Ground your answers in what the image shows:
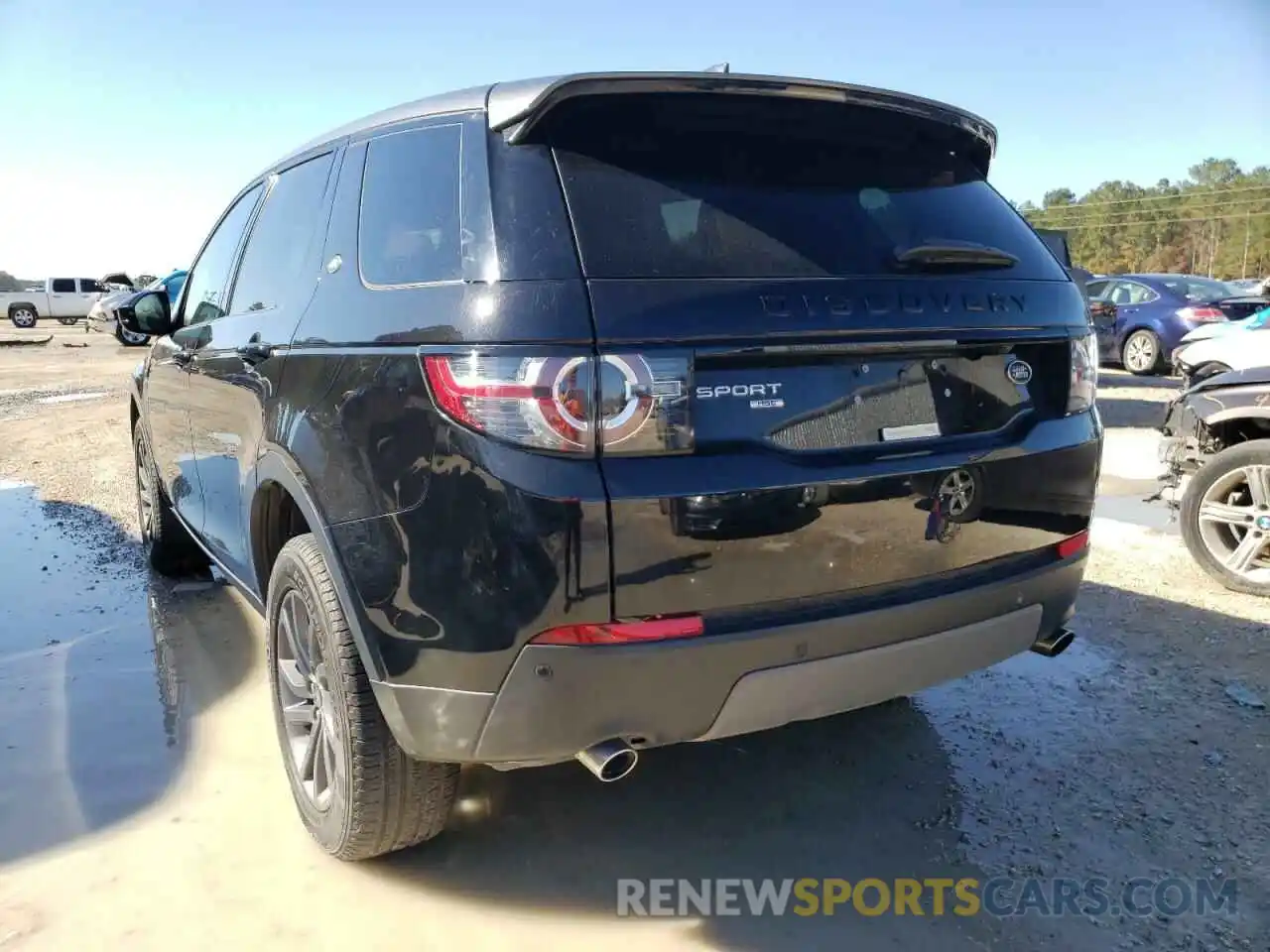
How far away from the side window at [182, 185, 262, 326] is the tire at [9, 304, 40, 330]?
3770cm

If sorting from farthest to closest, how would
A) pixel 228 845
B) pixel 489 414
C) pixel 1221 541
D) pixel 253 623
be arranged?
pixel 1221 541
pixel 253 623
pixel 228 845
pixel 489 414

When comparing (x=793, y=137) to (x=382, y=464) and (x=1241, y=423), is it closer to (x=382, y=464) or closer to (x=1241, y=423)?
(x=382, y=464)

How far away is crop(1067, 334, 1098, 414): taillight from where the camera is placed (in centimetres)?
251

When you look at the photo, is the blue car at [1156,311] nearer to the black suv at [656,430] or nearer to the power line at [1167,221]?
the black suv at [656,430]

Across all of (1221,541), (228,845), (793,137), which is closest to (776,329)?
(793,137)

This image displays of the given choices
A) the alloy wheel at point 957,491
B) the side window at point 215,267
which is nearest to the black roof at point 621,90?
the alloy wheel at point 957,491

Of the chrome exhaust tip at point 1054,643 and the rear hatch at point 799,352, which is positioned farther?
the chrome exhaust tip at point 1054,643

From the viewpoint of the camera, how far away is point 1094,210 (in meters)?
85.5

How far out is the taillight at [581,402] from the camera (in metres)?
1.85

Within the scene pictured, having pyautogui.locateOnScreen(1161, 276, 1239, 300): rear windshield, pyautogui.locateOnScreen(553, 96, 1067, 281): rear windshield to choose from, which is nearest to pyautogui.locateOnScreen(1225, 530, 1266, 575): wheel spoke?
pyautogui.locateOnScreen(553, 96, 1067, 281): rear windshield

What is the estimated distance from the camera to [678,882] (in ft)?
8.11

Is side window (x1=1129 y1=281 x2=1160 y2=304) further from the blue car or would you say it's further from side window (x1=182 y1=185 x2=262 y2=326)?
side window (x1=182 y1=185 x2=262 y2=326)

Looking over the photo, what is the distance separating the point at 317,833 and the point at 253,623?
2.09 metres

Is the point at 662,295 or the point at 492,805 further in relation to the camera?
the point at 492,805
